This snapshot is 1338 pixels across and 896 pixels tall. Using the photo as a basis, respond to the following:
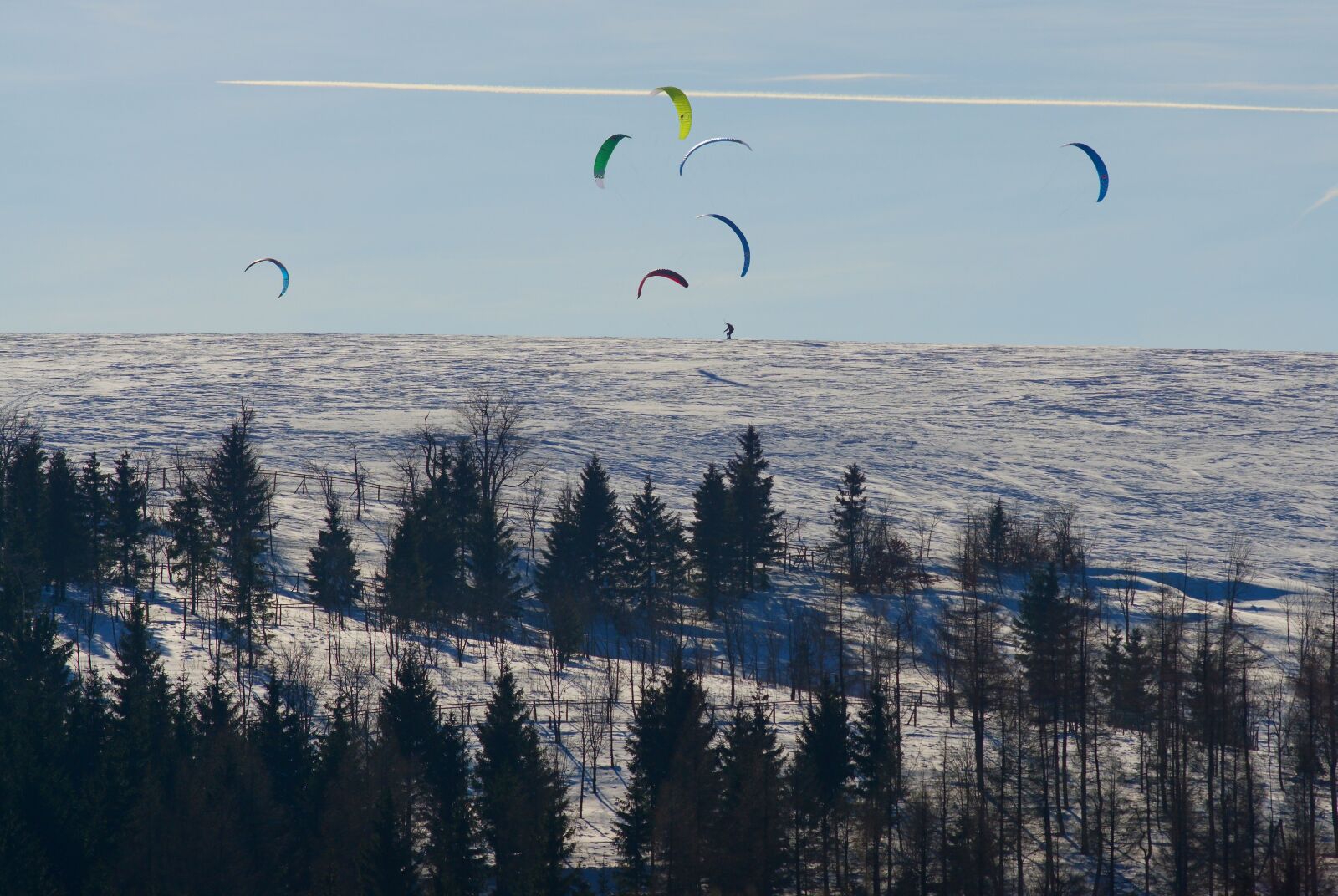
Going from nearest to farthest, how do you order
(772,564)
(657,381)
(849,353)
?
1. (772,564)
2. (657,381)
3. (849,353)

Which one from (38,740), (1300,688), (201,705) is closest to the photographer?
(38,740)

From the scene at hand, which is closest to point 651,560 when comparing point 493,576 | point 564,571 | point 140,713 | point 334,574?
point 564,571

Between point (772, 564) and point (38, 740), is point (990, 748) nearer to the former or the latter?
point (772, 564)

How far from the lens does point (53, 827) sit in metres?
36.4

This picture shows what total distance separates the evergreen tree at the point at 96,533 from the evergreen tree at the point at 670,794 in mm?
26832

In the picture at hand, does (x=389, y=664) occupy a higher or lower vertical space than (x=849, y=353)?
lower

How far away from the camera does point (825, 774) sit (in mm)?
45062

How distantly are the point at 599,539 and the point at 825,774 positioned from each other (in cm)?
3092

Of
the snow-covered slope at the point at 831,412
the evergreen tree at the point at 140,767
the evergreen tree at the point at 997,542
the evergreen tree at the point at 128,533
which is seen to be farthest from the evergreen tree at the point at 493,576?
the snow-covered slope at the point at 831,412

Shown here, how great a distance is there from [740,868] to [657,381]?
108m

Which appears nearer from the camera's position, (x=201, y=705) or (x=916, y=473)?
(x=201, y=705)

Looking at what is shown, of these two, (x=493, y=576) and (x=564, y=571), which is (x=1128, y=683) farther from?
(x=493, y=576)

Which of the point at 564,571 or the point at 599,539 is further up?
the point at 599,539

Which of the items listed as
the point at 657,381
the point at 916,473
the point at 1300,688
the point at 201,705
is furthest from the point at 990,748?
the point at 657,381
